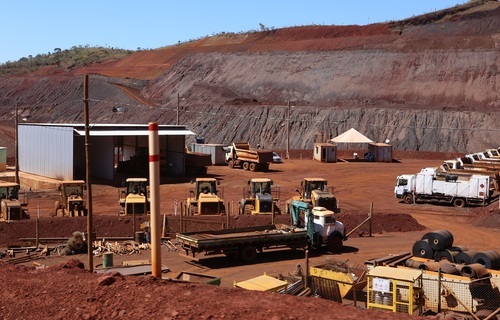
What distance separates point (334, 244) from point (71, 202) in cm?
1369

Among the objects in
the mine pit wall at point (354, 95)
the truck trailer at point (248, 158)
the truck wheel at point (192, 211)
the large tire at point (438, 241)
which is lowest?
the large tire at point (438, 241)

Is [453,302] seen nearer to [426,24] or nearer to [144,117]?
[144,117]

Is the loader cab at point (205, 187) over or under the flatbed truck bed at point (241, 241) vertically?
over

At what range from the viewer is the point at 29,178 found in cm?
4744

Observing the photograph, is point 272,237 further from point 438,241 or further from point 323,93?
point 323,93

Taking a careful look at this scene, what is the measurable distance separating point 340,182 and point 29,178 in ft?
75.0

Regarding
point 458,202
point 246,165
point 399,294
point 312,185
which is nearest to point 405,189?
point 458,202

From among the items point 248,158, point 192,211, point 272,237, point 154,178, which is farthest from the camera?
point 248,158

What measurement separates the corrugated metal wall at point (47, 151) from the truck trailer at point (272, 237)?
22.3 meters

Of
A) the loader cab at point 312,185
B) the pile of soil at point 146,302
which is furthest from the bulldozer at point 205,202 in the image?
the pile of soil at point 146,302

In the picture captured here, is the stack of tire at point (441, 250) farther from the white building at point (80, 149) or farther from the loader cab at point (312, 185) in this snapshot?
the white building at point (80, 149)

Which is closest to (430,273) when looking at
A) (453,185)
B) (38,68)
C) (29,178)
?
(453,185)

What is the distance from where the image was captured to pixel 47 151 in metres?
48.2

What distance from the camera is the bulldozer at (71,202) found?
3312 centimetres
